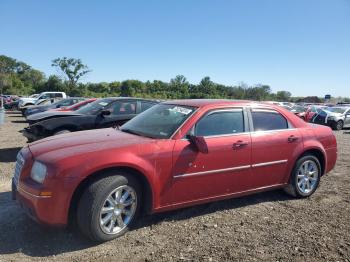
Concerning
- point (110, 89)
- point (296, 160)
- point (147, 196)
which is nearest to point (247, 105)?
point (296, 160)

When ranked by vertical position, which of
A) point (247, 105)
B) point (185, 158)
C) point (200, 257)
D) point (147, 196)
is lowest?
point (200, 257)

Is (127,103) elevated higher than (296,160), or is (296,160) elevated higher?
(127,103)

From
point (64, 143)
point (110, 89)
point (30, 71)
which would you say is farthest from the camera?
point (30, 71)

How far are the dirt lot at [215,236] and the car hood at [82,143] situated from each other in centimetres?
94

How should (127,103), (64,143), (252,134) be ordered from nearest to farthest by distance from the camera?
(64,143)
(252,134)
(127,103)

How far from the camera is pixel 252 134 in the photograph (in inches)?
200

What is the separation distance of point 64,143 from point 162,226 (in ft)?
5.09

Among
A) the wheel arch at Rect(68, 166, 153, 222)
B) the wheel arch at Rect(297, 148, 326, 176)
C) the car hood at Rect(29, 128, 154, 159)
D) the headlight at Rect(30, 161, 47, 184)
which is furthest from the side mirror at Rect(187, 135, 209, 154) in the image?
the wheel arch at Rect(297, 148, 326, 176)

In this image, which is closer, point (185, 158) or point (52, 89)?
point (185, 158)

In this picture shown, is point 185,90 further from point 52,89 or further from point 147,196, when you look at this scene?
point 147,196

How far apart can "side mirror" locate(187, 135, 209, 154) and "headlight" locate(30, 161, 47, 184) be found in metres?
1.74

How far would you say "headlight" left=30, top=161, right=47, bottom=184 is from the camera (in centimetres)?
375

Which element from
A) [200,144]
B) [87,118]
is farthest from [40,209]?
[87,118]

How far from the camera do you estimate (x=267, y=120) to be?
540 centimetres
